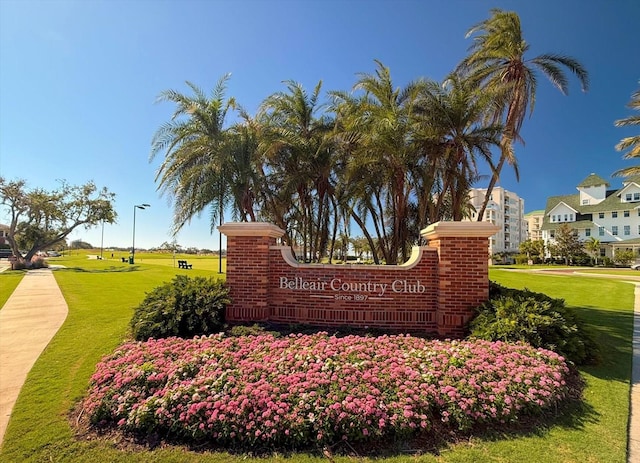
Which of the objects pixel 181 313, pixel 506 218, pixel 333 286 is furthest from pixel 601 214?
pixel 181 313

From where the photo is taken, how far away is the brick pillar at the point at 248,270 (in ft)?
24.2

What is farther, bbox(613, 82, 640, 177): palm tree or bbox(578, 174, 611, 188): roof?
bbox(578, 174, 611, 188): roof

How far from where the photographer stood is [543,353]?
208 inches

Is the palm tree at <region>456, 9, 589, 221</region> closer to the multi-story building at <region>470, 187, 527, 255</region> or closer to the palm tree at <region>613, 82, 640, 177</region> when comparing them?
the palm tree at <region>613, 82, 640, 177</region>

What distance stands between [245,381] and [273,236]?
396 centimetres

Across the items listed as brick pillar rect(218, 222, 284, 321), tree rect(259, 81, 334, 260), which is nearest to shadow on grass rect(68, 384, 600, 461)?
brick pillar rect(218, 222, 284, 321)

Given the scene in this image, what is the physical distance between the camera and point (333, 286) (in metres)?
7.50

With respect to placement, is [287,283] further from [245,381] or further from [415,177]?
[415,177]

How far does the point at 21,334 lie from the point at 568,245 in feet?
196

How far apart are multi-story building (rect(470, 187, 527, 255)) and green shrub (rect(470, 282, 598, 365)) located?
86.0m

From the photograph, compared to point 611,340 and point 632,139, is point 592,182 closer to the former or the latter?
point 632,139

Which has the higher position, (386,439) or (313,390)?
(313,390)

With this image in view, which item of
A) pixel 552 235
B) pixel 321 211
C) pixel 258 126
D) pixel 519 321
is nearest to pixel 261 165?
pixel 258 126

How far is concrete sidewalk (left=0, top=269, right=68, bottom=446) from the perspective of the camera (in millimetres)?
4875
